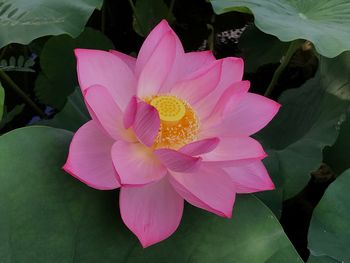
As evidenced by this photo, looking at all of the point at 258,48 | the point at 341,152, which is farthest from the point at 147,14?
the point at 341,152

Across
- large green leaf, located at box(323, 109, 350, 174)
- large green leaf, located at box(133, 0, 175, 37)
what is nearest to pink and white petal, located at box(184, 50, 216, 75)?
large green leaf, located at box(323, 109, 350, 174)

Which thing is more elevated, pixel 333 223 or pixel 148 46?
pixel 148 46

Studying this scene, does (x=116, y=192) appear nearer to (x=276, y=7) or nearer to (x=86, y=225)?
(x=86, y=225)

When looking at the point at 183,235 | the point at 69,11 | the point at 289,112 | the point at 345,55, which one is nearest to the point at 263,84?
Result: the point at 289,112

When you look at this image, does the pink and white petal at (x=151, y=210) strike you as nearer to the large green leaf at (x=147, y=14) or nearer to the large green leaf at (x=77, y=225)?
the large green leaf at (x=77, y=225)

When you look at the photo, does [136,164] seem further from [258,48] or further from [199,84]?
[258,48]

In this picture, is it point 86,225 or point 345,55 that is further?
point 345,55
